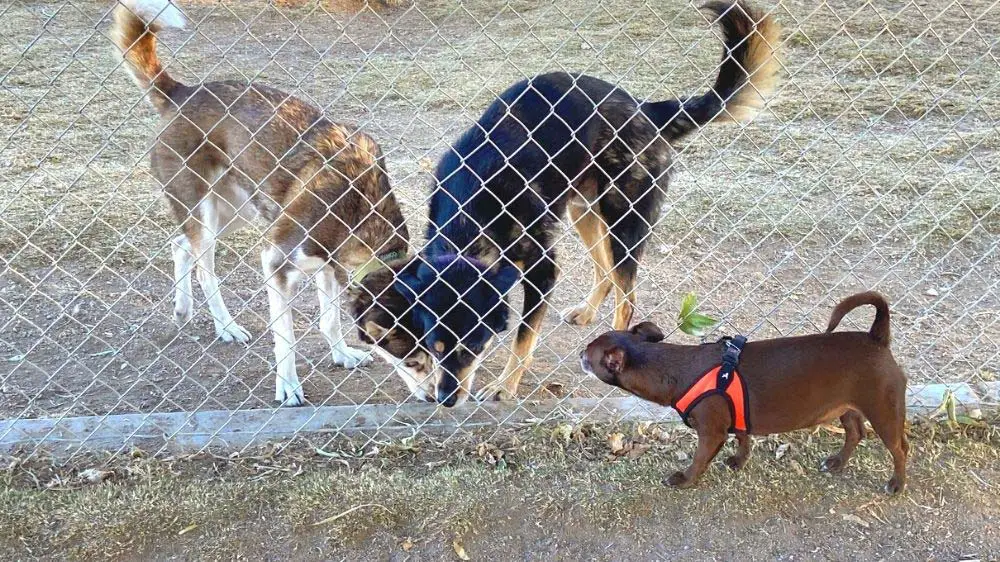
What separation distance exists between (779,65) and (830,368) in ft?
5.12

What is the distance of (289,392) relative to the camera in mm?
3326

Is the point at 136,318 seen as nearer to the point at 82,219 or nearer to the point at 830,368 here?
the point at 82,219

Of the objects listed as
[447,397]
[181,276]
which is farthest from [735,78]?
[181,276]

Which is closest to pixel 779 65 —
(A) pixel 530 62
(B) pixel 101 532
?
(B) pixel 101 532

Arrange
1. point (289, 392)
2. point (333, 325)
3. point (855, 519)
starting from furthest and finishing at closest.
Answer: point (333, 325) < point (289, 392) < point (855, 519)

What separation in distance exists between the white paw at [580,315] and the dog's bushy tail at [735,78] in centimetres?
104

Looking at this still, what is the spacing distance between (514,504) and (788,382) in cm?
105

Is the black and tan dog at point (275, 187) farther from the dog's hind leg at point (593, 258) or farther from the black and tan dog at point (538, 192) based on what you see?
the dog's hind leg at point (593, 258)

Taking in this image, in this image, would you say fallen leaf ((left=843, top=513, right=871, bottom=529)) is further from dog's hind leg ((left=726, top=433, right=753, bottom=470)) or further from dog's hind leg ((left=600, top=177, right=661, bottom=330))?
dog's hind leg ((left=600, top=177, right=661, bottom=330))

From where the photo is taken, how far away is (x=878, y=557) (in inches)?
97.3

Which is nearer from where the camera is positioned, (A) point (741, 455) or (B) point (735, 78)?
(A) point (741, 455)

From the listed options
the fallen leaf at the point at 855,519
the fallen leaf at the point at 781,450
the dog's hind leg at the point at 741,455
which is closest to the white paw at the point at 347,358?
the dog's hind leg at the point at 741,455

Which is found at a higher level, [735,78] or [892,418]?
[735,78]

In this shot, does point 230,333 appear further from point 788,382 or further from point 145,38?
point 788,382
